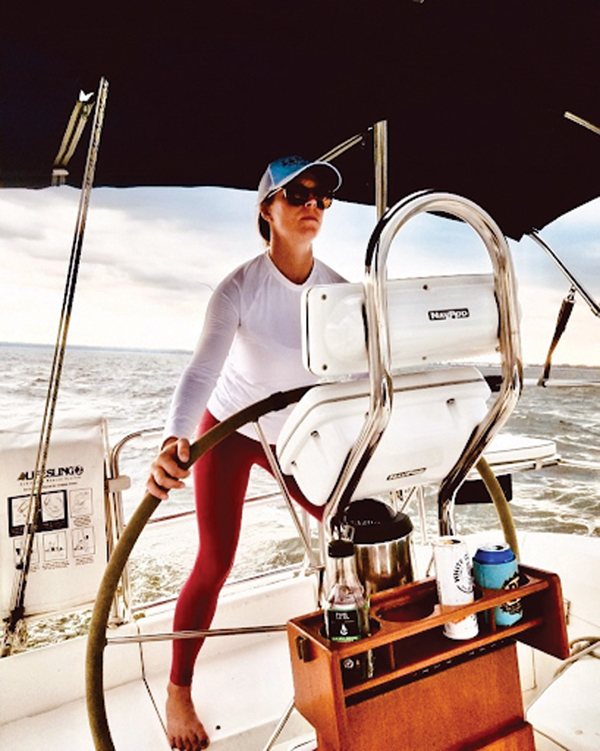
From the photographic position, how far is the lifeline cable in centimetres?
133

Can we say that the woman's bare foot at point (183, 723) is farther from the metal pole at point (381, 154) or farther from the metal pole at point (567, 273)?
the metal pole at point (567, 273)

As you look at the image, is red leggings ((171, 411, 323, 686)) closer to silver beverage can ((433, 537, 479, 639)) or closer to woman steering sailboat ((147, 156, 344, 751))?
woman steering sailboat ((147, 156, 344, 751))

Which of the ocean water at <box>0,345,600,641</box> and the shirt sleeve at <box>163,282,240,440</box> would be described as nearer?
the shirt sleeve at <box>163,282,240,440</box>

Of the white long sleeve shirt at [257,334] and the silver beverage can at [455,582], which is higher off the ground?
the white long sleeve shirt at [257,334]

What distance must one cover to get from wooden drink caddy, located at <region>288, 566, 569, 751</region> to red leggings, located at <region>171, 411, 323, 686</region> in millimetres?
673

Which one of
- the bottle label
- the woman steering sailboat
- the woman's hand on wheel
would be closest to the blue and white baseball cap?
the woman steering sailboat

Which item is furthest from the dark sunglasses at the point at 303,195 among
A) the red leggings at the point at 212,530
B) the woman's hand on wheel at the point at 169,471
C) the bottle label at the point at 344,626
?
the bottle label at the point at 344,626

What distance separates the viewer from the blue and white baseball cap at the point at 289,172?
4.68 feet

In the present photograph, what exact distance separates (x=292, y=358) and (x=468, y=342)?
750mm

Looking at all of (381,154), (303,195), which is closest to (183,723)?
(303,195)

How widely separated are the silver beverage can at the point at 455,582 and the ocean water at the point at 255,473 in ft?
1.07

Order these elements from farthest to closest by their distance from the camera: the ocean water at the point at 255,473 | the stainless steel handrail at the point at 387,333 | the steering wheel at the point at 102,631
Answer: the ocean water at the point at 255,473, the steering wheel at the point at 102,631, the stainless steel handrail at the point at 387,333

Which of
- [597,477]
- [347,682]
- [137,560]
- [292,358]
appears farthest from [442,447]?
[597,477]

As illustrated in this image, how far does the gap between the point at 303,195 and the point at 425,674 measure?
1147mm
